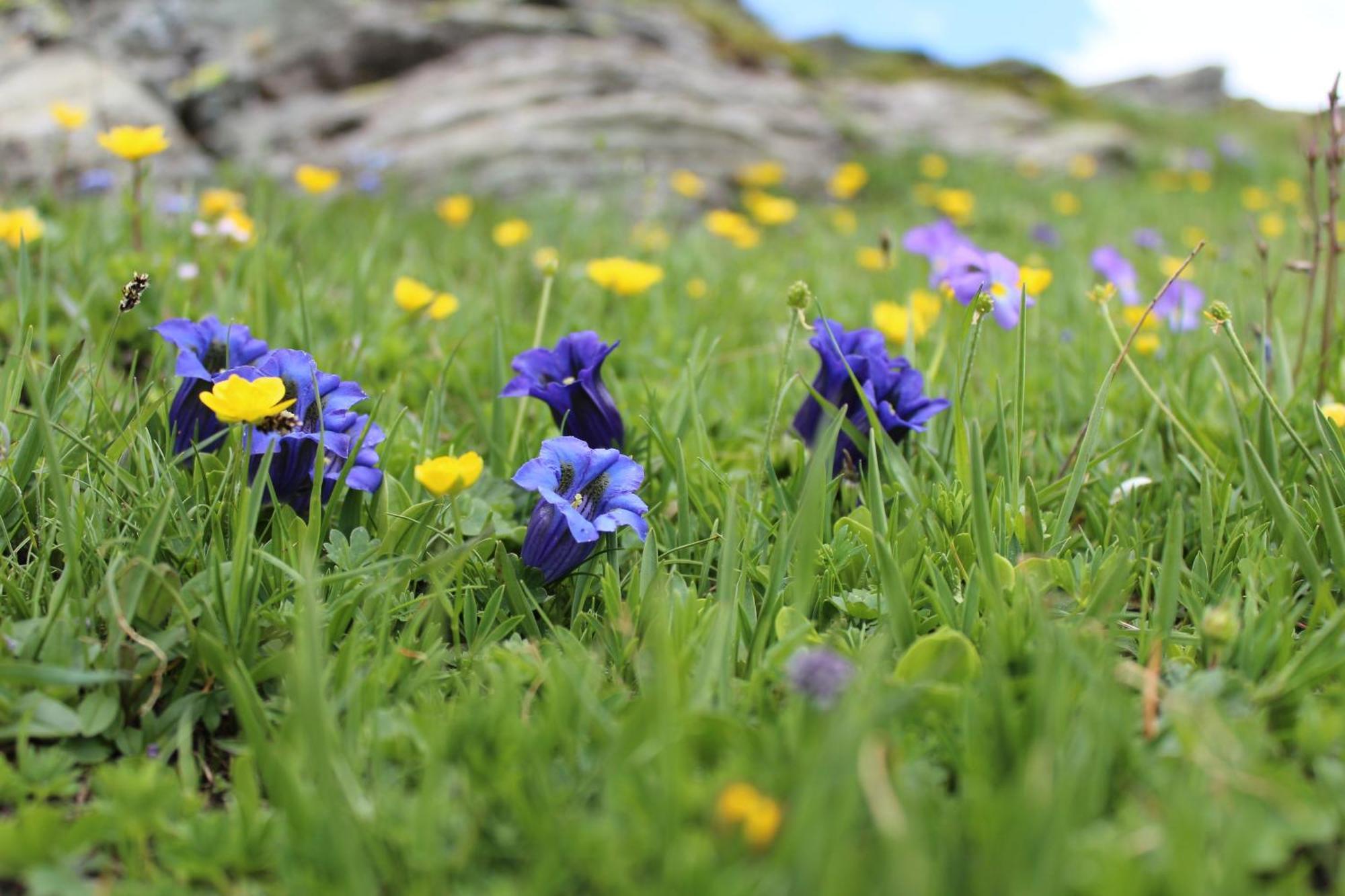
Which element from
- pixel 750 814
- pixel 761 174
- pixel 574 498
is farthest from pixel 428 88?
pixel 750 814

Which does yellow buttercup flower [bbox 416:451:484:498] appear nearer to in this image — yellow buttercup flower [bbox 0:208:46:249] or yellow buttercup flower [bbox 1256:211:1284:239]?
yellow buttercup flower [bbox 0:208:46:249]

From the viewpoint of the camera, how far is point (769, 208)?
552 cm

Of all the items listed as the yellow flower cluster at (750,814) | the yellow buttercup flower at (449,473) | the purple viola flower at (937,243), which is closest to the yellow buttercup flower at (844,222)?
the purple viola flower at (937,243)

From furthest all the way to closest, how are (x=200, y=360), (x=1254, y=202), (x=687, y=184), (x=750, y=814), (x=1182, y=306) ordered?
(x=1254, y=202), (x=687, y=184), (x=1182, y=306), (x=200, y=360), (x=750, y=814)

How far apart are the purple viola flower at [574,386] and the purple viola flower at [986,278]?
872 millimetres

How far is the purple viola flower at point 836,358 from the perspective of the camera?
2034 millimetres

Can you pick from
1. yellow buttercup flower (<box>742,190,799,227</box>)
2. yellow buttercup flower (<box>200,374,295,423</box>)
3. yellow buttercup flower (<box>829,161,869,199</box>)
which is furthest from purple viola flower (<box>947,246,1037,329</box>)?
yellow buttercup flower (<box>829,161,869,199</box>)

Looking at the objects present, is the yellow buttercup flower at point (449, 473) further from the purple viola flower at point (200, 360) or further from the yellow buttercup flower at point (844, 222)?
the yellow buttercup flower at point (844, 222)

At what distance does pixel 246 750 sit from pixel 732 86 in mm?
7546

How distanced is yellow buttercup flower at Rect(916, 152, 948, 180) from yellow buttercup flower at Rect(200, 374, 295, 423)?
7.66 m

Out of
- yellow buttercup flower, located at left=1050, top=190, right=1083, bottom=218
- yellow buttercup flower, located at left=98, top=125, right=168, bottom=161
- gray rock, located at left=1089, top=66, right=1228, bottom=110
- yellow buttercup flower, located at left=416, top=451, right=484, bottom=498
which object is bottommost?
yellow buttercup flower, located at left=1050, top=190, right=1083, bottom=218

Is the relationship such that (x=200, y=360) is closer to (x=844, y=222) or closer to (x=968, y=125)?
(x=844, y=222)

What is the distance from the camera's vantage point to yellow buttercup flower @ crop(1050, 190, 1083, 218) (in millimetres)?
6965

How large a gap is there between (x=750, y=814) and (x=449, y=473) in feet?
2.27
